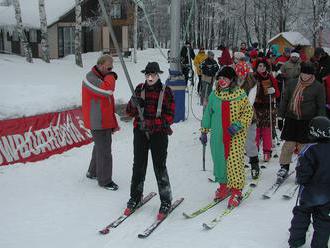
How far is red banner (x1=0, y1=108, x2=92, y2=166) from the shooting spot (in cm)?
774

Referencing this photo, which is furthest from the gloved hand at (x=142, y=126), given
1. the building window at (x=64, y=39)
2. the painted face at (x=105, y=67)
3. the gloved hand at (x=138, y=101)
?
the building window at (x=64, y=39)

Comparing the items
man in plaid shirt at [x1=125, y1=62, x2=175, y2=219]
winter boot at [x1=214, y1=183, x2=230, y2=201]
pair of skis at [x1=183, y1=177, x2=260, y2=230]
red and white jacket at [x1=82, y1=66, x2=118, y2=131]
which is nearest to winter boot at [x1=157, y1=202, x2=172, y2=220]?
man in plaid shirt at [x1=125, y1=62, x2=175, y2=219]

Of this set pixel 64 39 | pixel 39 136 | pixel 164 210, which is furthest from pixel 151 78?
pixel 64 39

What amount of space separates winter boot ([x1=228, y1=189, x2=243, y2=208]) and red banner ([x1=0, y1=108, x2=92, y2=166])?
3.92 meters

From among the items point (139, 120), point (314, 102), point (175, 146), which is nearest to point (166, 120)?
point (139, 120)

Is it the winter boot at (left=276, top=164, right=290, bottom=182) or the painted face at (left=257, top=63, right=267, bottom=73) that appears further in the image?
the painted face at (left=257, top=63, right=267, bottom=73)

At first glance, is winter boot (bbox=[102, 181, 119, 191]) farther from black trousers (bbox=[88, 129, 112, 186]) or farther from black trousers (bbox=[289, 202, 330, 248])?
black trousers (bbox=[289, 202, 330, 248])

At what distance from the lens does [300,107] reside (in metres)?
6.50

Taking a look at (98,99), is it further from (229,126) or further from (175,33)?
(175,33)

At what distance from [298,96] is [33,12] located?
28.5 metres

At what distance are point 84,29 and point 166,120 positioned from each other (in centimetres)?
3026

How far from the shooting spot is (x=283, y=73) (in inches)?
416

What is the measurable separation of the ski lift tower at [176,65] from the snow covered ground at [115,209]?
101 inches

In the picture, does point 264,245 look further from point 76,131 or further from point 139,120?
point 76,131
